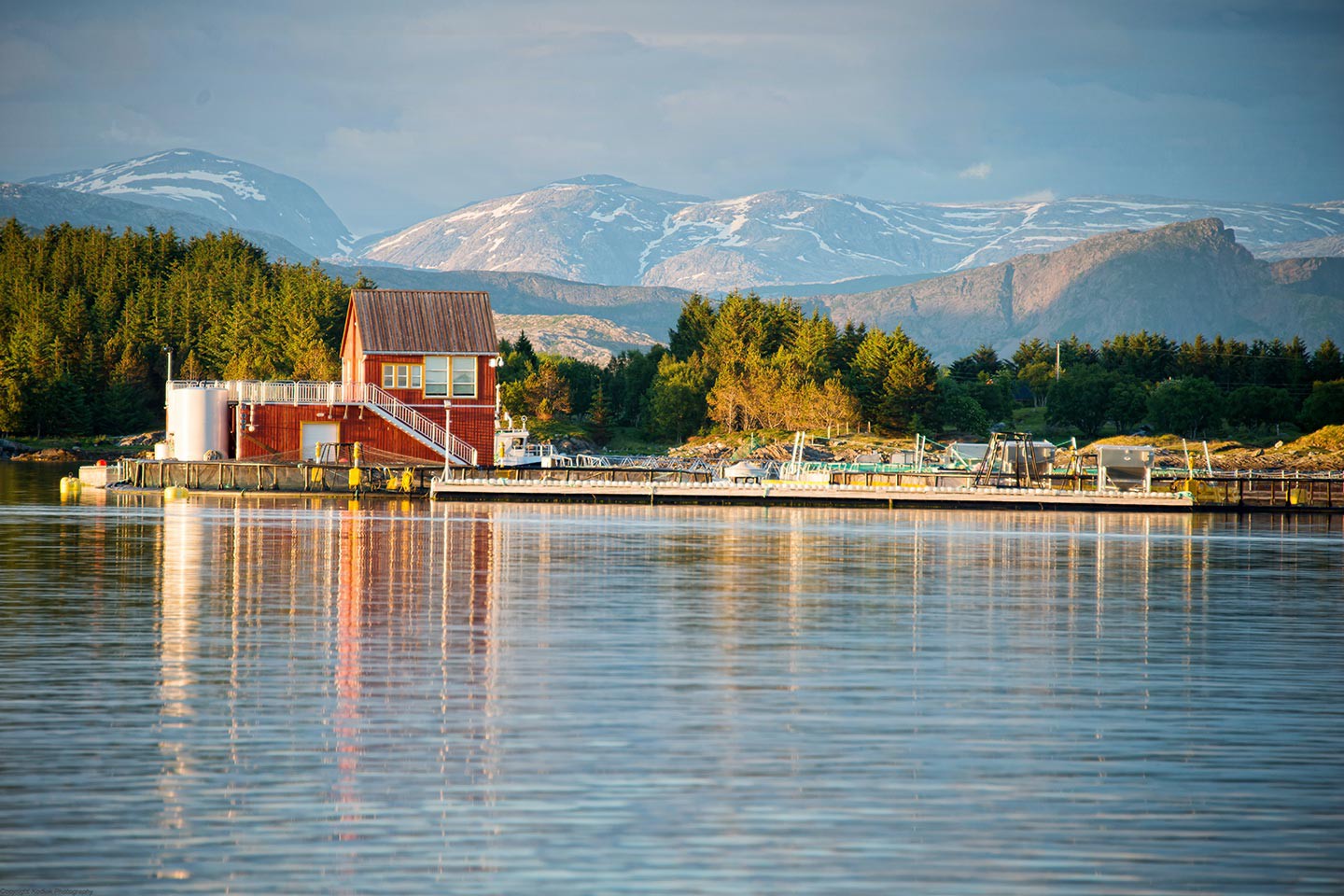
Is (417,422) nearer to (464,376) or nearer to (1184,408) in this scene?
(464,376)

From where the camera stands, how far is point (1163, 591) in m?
31.0

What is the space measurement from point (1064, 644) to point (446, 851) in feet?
45.0

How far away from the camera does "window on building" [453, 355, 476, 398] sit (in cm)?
7181

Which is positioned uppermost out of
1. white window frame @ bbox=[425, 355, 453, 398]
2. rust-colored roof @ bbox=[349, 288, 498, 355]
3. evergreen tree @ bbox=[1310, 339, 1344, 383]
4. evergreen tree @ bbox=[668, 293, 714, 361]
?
evergreen tree @ bbox=[668, 293, 714, 361]

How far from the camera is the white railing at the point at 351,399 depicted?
70.3 metres

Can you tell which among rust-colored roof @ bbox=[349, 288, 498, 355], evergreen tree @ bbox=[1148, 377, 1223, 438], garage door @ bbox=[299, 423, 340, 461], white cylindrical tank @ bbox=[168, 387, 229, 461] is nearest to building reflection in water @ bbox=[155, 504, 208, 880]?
garage door @ bbox=[299, 423, 340, 461]

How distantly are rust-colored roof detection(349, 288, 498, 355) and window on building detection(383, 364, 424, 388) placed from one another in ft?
2.41

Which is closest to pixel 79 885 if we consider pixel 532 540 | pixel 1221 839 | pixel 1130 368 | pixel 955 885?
pixel 955 885

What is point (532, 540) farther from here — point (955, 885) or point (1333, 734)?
point (955, 885)

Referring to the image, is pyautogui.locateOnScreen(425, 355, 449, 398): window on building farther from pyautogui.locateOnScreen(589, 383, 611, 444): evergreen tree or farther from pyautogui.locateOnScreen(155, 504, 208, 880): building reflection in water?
pyautogui.locateOnScreen(589, 383, 611, 444): evergreen tree

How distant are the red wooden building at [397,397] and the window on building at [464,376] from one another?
0.05 metres

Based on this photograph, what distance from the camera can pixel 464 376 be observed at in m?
A: 71.9

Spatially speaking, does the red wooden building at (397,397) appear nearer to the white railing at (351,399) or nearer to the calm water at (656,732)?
the white railing at (351,399)

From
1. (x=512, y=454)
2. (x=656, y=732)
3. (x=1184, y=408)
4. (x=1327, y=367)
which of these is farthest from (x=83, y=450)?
(x=1327, y=367)
